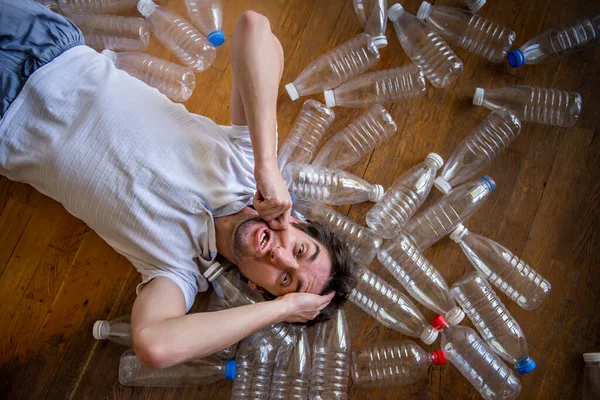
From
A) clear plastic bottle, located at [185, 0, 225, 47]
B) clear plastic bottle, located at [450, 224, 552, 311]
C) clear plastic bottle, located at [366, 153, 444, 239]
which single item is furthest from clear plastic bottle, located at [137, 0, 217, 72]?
clear plastic bottle, located at [450, 224, 552, 311]

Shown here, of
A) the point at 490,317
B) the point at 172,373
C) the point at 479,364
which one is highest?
the point at 490,317

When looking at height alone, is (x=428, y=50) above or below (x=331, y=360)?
above

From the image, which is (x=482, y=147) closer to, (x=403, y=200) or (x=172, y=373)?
(x=403, y=200)

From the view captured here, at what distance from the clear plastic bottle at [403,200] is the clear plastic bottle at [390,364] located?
1.39 feet

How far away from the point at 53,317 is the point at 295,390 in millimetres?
945

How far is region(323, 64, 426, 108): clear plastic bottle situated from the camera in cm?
175

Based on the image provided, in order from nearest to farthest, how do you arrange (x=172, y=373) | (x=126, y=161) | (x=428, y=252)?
(x=126, y=161), (x=172, y=373), (x=428, y=252)

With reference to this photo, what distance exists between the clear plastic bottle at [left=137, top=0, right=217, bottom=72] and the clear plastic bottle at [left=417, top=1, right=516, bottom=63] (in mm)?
894

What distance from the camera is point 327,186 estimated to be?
1680 mm

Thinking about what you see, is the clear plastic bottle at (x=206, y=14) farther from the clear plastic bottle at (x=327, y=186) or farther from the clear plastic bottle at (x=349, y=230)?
the clear plastic bottle at (x=349, y=230)

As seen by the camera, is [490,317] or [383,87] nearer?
[490,317]

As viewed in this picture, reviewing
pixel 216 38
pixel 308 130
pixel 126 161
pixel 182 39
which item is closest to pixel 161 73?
pixel 182 39

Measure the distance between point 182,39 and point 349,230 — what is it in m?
1.00

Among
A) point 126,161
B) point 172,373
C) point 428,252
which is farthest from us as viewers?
point 428,252
